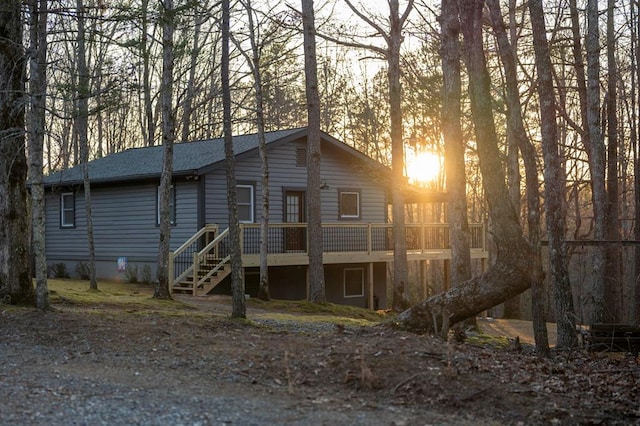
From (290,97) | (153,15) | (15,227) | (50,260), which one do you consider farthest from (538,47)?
(290,97)

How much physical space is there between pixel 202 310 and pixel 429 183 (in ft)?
87.8

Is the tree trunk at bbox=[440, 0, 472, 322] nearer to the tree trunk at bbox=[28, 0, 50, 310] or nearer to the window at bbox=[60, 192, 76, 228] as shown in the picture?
the tree trunk at bbox=[28, 0, 50, 310]

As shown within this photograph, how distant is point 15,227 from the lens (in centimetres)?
1440

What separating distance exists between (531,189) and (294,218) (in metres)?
15.0

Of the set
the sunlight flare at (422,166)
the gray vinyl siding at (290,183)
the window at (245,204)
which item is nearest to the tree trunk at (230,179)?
the gray vinyl siding at (290,183)

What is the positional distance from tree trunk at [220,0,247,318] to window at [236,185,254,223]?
1079cm

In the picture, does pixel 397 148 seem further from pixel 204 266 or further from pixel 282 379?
pixel 282 379

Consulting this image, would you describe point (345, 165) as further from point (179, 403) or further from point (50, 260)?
point (179, 403)

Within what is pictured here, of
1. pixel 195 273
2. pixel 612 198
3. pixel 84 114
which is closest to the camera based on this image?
pixel 84 114

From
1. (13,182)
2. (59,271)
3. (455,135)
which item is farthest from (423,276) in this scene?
(13,182)

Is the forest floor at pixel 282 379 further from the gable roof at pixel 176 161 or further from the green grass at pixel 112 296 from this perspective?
the gable roof at pixel 176 161

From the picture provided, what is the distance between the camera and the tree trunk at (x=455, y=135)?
13.9 m

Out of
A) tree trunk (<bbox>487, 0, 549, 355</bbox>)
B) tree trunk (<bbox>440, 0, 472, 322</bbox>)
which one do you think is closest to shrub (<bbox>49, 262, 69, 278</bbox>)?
tree trunk (<bbox>440, 0, 472, 322</bbox>)

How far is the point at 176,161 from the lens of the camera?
25844mm
